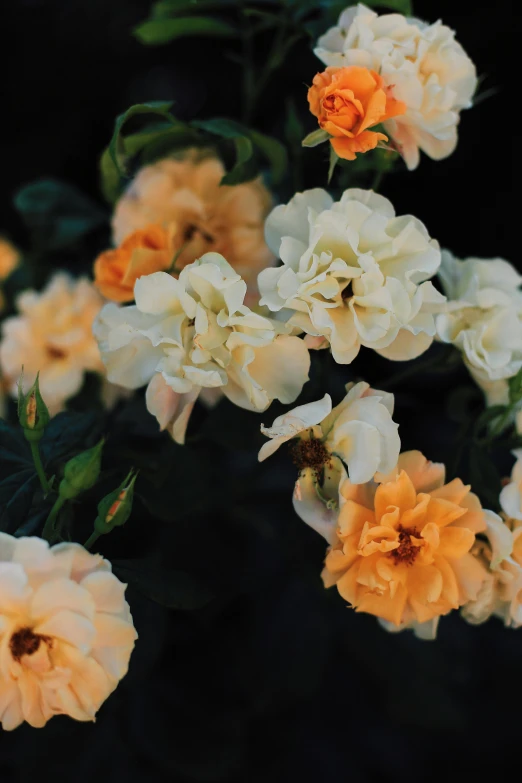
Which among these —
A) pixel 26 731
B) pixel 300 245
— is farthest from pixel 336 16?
pixel 26 731

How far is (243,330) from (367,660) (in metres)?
0.55

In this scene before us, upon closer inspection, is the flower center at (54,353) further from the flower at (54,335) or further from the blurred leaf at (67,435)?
the blurred leaf at (67,435)

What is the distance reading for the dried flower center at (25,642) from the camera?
44cm

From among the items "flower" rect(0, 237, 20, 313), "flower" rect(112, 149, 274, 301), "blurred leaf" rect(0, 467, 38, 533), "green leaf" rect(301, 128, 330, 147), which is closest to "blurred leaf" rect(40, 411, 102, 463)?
"blurred leaf" rect(0, 467, 38, 533)

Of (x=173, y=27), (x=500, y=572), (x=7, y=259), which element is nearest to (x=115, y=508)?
(x=500, y=572)

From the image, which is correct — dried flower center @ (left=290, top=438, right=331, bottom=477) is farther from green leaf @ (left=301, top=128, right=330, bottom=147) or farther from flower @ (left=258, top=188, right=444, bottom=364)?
green leaf @ (left=301, top=128, right=330, bottom=147)

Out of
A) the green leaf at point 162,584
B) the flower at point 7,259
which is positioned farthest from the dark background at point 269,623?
the flower at point 7,259

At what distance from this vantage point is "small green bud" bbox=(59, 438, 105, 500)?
463 millimetres

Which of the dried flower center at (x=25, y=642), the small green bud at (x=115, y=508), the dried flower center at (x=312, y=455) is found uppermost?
the dried flower center at (x=312, y=455)

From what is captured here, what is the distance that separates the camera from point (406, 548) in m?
0.49

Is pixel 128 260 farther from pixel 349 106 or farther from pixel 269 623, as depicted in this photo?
pixel 269 623

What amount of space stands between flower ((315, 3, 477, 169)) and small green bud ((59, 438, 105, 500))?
0.94 feet

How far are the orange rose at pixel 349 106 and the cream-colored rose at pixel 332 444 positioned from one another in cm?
15

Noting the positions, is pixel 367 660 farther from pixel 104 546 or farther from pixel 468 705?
pixel 104 546
